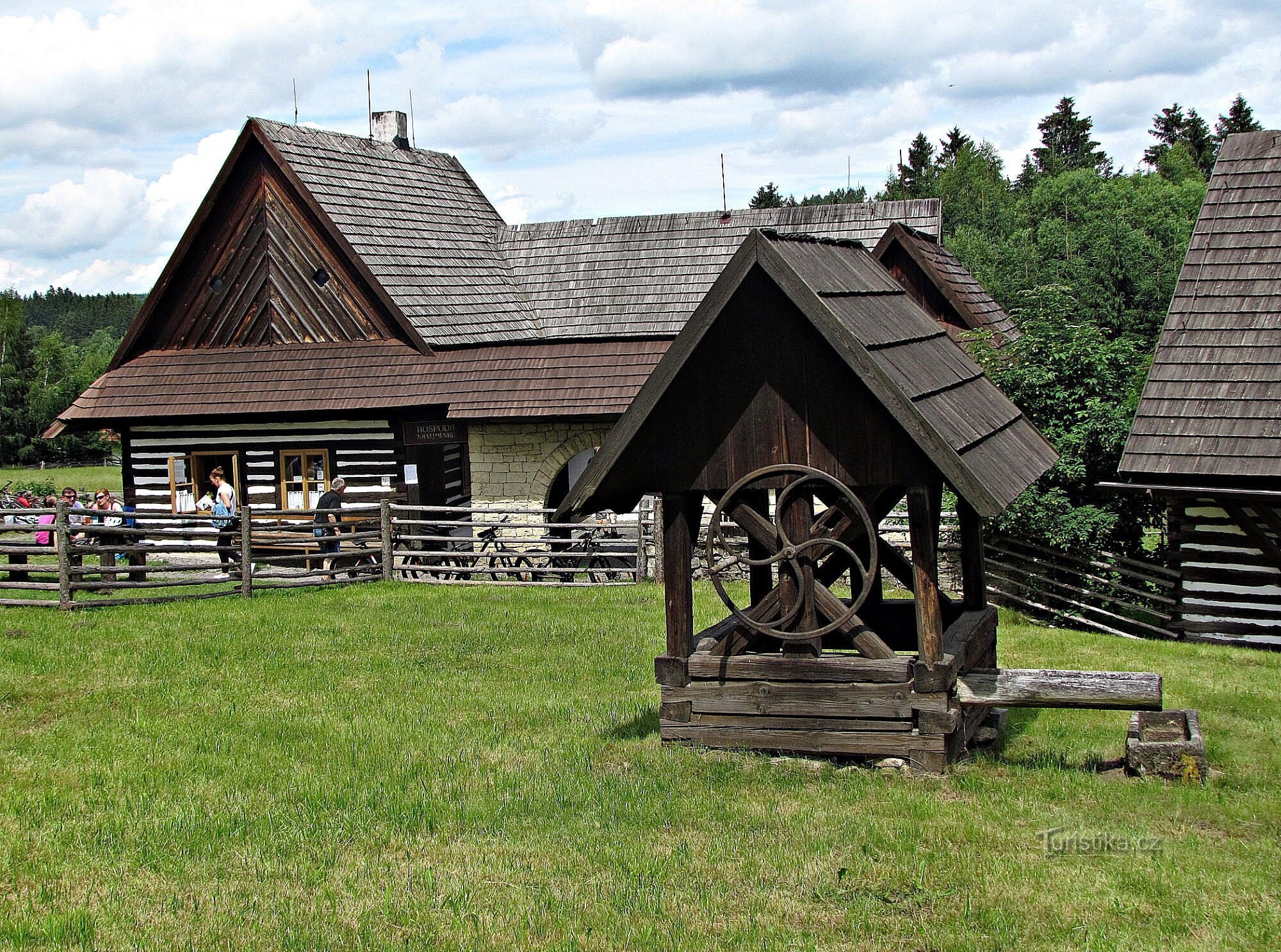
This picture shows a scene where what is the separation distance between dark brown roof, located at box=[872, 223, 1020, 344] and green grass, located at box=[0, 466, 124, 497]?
34759mm

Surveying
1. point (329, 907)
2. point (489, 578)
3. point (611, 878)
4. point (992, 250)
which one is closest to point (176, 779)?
point (329, 907)

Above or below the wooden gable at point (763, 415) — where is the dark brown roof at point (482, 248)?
above

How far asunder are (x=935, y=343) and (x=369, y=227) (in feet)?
51.3

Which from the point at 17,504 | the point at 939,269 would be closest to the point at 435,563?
the point at 939,269

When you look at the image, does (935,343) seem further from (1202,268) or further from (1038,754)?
(1202,268)

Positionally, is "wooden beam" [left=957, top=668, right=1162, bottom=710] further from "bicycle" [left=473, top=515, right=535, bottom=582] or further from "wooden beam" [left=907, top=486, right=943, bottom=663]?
"bicycle" [left=473, top=515, right=535, bottom=582]

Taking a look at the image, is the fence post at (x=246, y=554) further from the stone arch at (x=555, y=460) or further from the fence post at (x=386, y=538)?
the stone arch at (x=555, y=460)

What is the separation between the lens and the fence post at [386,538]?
18.9m

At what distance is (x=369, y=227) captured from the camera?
23.3 meters

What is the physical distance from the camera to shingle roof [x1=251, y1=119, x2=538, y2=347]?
74.5ft

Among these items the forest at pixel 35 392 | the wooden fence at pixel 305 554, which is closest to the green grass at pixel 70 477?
the forest at pixel 35 392

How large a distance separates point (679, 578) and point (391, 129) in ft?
70.3

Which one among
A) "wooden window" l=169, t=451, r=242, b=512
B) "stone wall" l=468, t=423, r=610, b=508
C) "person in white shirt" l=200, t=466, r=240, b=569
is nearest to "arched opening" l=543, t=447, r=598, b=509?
"stone wall" l=468, t=423, r=610, b=508

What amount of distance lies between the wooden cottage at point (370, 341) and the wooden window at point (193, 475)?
34mm
